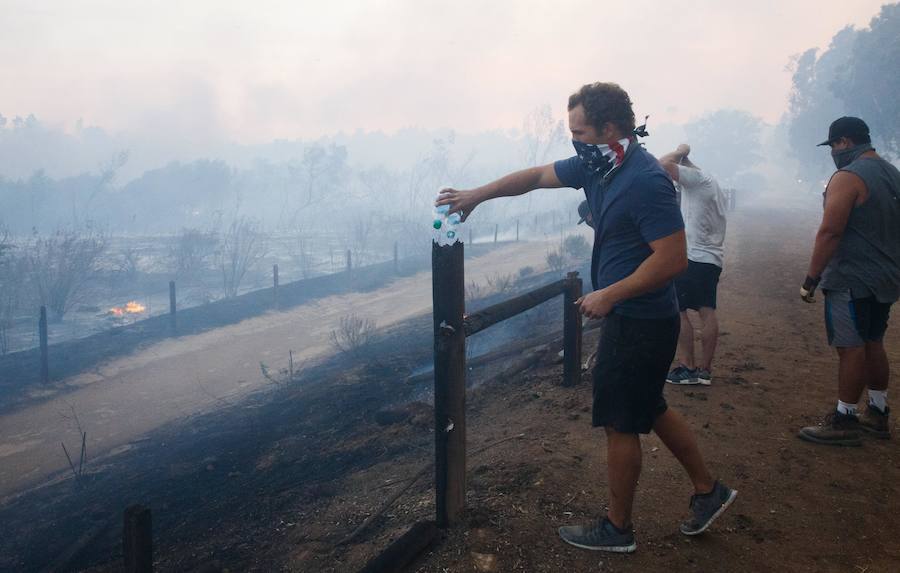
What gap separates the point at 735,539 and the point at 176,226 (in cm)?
5462

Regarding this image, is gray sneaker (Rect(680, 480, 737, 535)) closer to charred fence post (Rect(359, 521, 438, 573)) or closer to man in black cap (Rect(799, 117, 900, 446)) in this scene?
charred fence post (Rect(359, 521, 438, 573))

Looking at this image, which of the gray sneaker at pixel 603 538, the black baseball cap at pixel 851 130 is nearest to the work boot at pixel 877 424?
the black baseball cap at pixel 851 130

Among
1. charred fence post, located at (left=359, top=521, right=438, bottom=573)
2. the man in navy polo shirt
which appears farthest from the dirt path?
the man in navy polo shirt

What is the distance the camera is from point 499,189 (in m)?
2.68

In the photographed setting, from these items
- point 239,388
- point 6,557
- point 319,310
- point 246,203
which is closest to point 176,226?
point 246,203

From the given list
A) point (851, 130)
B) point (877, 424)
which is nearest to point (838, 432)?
point (877, 424)

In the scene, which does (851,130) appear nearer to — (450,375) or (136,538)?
(450,375)

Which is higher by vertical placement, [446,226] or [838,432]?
[446,226]

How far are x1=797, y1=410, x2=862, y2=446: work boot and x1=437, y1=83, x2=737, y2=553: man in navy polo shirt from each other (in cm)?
186

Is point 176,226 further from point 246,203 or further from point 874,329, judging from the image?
point 874,329

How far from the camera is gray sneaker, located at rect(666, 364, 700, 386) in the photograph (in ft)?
16.1

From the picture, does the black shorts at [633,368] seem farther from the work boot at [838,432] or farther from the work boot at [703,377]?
the work boot at [703,377]

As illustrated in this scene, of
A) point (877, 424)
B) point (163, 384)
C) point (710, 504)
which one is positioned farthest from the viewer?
point (163, 384)

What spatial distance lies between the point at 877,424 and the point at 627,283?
2956mm
